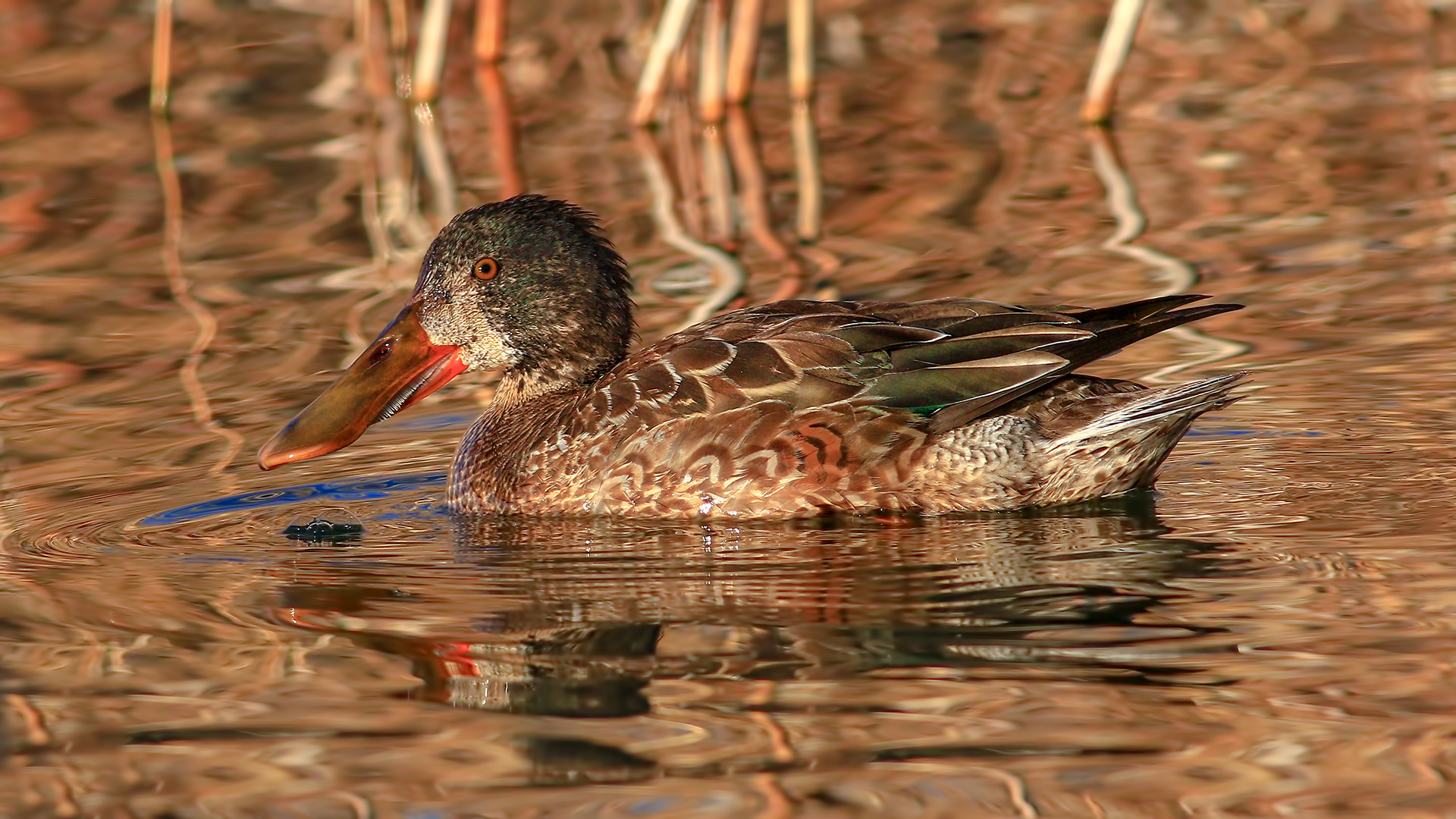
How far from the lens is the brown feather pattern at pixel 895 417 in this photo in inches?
279

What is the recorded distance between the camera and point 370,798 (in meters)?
4.74

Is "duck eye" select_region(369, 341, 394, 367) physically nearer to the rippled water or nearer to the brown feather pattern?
the rippled water

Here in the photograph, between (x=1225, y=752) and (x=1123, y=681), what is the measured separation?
0.50 meters

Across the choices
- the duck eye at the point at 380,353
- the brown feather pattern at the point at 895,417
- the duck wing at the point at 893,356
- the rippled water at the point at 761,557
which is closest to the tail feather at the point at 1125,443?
the brown feather pattern at the point at 895,417

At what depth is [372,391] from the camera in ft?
25.9

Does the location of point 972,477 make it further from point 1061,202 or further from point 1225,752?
point 1061,202

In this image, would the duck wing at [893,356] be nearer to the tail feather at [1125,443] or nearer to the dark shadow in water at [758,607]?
the tail feather at [1125,443]

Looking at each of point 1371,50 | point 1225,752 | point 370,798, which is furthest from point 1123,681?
point 1371,50

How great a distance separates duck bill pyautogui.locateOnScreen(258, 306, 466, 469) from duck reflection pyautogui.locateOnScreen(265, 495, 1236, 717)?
70cm

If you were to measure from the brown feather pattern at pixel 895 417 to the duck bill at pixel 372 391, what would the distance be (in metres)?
1.03

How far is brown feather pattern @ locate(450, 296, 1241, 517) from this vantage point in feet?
23.2

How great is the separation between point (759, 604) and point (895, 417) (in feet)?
4.14

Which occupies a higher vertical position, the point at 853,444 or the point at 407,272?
the point at 407,272

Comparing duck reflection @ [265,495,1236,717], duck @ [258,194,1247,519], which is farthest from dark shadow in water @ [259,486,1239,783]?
duck @ [258,194,1247,519]
